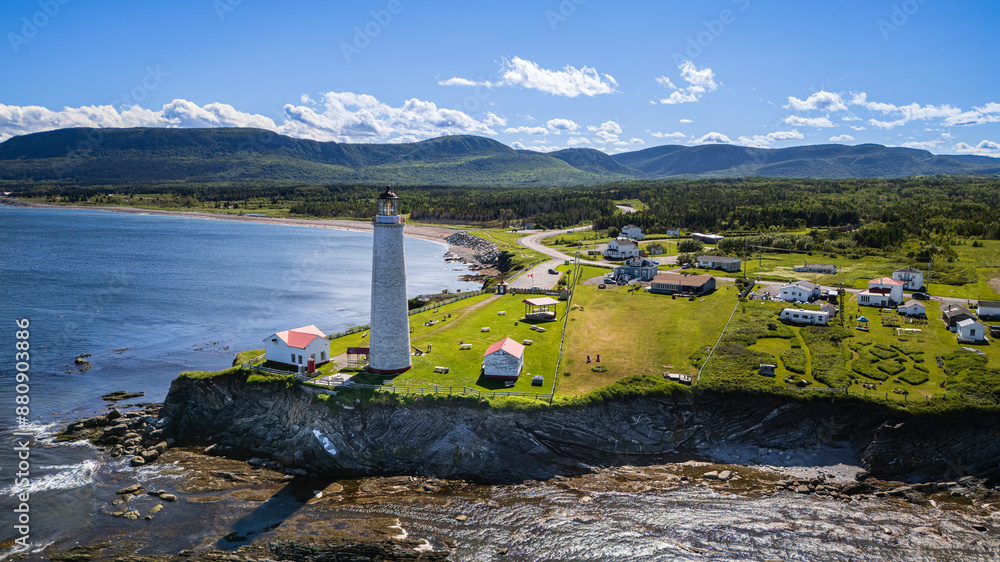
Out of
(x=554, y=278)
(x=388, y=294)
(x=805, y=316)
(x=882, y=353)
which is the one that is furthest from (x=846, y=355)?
(x=554, y=278)

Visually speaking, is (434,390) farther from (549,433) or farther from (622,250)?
→ (622,250)

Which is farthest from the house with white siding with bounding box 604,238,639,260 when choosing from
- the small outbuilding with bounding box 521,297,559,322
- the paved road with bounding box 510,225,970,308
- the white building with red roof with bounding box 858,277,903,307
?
the small outbuilding with bounding box 521,297,559,322

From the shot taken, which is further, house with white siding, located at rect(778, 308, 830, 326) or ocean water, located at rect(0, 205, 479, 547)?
house with white siding, located at rect(778, 308, 830, 326)

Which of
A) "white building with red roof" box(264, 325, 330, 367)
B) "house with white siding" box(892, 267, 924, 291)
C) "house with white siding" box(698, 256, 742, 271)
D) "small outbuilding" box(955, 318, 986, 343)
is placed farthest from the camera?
"house with white siding" box(698, 256, 742, 271)

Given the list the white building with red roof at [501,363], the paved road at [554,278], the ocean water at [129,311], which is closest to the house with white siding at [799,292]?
the paved road at [554,278]

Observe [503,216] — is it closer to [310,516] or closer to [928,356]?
[928,356]

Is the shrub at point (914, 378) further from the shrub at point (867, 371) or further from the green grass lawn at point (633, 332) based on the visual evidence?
the green grass lawn at point (633, 332)

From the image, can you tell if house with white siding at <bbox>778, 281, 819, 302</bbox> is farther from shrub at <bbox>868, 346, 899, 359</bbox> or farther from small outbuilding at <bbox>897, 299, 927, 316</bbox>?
shrub at <bbox>868, 346, 899, 359</bbox>
